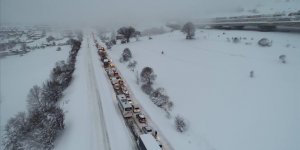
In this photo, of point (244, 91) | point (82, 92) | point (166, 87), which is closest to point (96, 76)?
point (82, 92)

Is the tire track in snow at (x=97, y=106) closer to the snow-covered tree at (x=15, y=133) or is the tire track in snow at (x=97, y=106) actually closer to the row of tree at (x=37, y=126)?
the row of tree at (x=37, y=126)

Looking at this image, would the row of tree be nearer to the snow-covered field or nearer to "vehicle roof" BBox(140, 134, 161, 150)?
"vehicle roof" BBox(140, 134, 161, 150)

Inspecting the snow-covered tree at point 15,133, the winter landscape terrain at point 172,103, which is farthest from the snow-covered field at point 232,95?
the snow-covered tree at point 15,133

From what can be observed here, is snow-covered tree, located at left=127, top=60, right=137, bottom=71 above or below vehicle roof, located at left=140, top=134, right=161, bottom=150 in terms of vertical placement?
above

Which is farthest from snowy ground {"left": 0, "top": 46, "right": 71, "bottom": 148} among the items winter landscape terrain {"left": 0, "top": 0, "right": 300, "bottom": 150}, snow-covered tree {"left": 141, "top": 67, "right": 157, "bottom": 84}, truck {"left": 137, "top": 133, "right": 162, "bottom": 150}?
truck {"left": 137, "top": 133, "right": 162, "bottom": 150}

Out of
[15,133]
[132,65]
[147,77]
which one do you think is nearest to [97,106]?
[147,77]

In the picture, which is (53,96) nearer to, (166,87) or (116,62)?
(166,87)

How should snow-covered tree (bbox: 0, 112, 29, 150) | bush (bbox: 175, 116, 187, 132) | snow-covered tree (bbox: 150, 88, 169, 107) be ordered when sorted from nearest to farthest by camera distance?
snow-covered tree (bbox: 0, 112, 29, 150) → bush (bbox: 175, 116, 187, 132) → snow-covered tree (bbox: 150, 88, 169, 107)

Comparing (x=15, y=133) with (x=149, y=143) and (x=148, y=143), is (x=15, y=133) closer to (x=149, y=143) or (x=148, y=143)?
(x=148, y=143)
